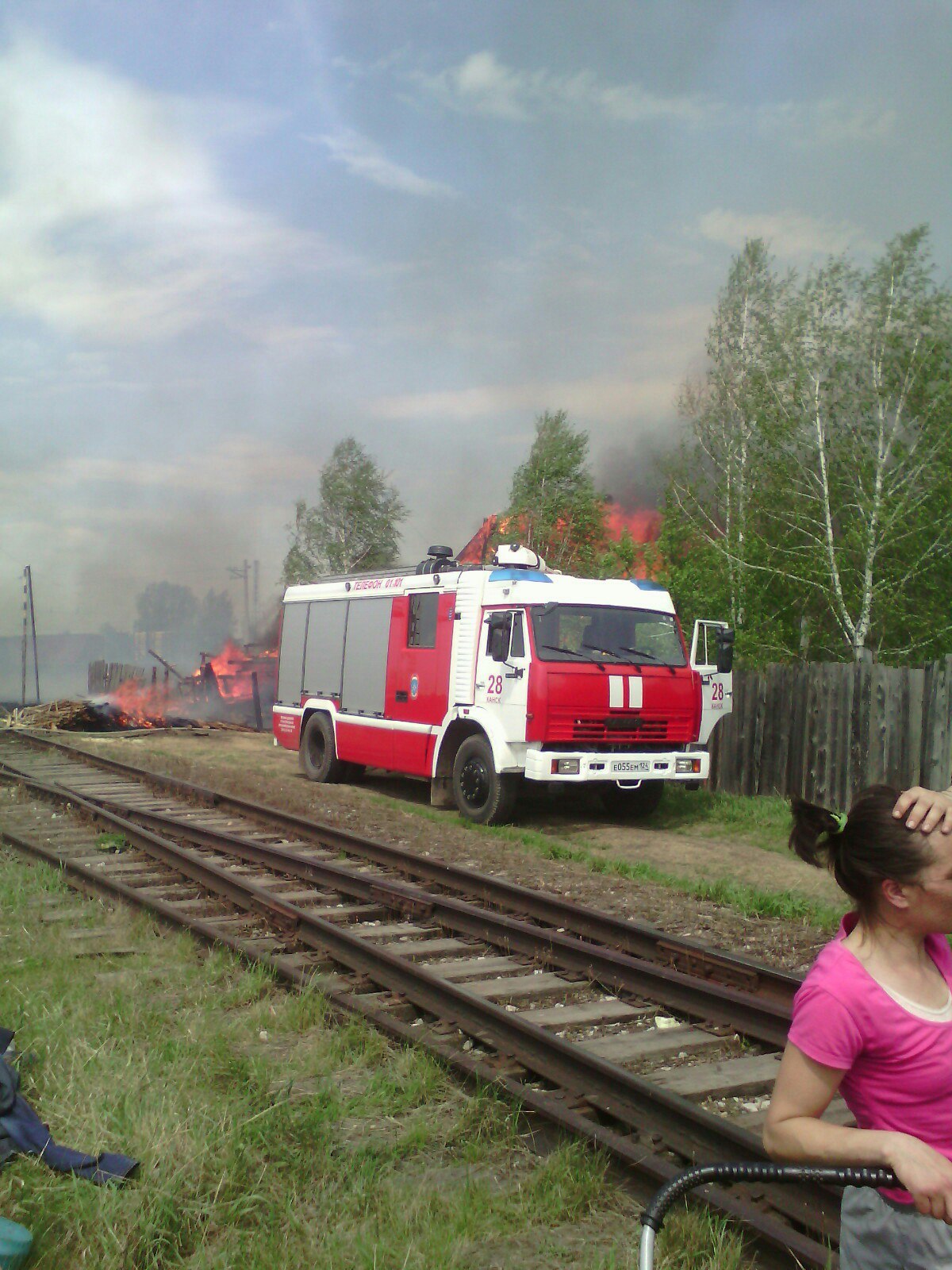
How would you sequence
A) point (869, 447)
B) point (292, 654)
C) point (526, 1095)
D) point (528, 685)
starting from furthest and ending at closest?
point (869, 447)
point (292, 654)
point (528, 685)
point (526, 1095)

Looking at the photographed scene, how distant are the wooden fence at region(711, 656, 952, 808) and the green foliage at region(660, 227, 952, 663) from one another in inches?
171

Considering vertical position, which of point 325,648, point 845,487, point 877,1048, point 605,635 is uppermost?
point 845,487

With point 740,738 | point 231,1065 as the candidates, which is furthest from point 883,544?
point 231,1065

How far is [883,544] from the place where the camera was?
18.1 meters

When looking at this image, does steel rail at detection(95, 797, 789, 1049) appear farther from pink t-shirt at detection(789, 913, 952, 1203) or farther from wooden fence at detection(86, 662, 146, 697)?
wooden fence at detection(86, 662, 146, 697)

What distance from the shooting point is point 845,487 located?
19.9 m

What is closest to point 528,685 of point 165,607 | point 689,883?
point 689,883

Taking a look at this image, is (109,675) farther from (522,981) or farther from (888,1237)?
(888,1237)

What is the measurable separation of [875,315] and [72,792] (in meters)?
15.4

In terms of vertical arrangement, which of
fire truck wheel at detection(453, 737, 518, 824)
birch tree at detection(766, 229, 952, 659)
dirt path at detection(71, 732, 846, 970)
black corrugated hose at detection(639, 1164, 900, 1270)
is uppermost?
birch tree at detection(766, 229, 952, 659)

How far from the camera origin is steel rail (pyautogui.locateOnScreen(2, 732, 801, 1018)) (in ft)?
19.7

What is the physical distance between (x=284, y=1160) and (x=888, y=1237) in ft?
7.73

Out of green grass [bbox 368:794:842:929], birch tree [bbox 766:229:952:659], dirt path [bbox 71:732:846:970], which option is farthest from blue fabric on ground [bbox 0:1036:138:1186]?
birch tree [bbox 766:229:952:659]

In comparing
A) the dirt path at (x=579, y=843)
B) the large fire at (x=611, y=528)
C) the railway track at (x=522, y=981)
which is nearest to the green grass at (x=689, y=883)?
the dirt path at (x=579, y=843)
